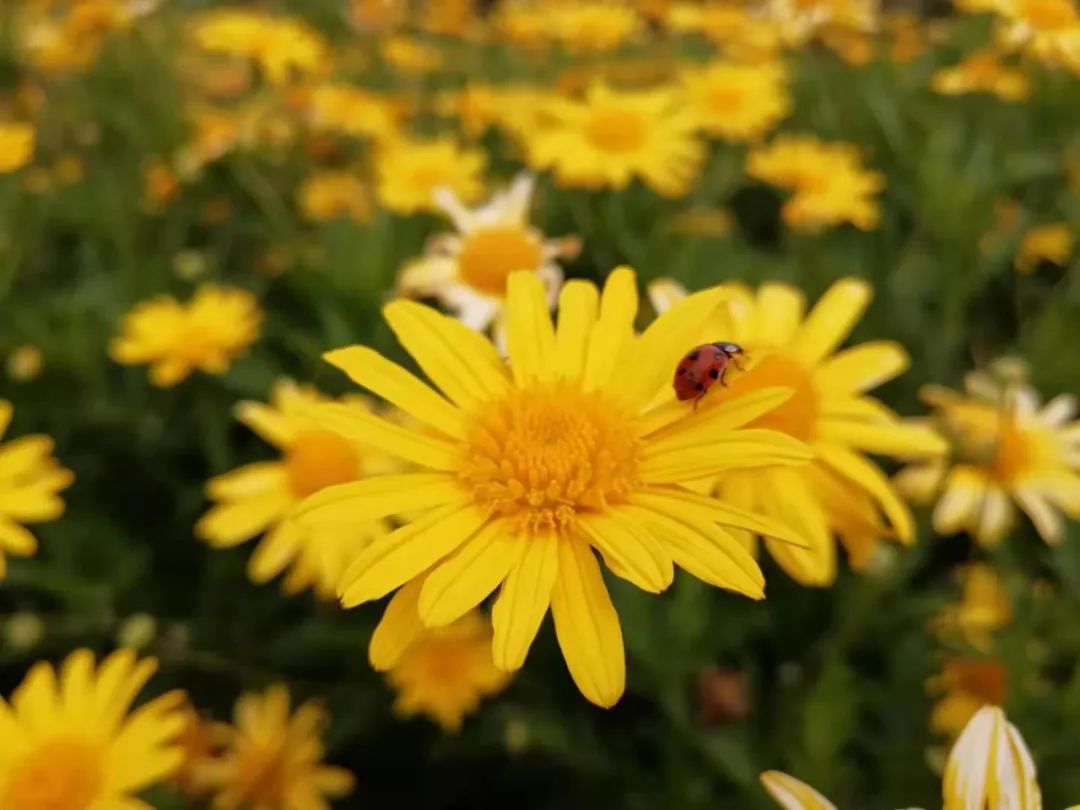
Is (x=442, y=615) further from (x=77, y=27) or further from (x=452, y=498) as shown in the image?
(x=77, y=27)

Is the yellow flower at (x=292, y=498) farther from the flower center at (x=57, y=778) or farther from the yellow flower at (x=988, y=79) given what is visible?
the yellow flower at (x=988, y=79)

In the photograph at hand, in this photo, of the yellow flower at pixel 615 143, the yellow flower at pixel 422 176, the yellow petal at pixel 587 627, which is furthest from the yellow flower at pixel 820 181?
the yellow petal at pixel 587 627

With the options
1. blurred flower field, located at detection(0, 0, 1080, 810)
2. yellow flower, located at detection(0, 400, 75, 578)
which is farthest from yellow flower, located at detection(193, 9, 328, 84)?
yellow flower, located at detection(0, 400, 75, 578)

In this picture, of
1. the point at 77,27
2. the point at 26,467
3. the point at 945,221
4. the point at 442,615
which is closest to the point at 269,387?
the point at 26,467

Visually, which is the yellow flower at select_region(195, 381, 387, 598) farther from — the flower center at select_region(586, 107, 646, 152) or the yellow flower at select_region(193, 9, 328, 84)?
the yellow flower at select_region(193, 9, 328, 84)

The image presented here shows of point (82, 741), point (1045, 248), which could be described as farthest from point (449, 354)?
point (1045, 248)

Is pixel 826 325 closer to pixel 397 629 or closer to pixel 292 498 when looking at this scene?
pixel 397 629
